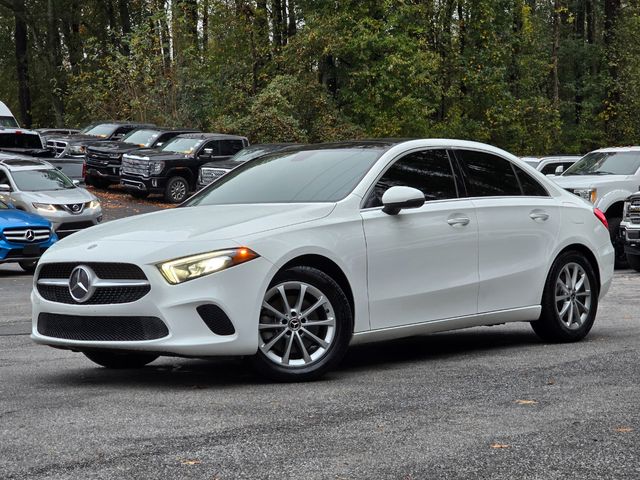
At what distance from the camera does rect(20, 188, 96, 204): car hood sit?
24062 mm

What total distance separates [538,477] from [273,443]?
4.27ft

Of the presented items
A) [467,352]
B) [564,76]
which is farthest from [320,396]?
[564,76]

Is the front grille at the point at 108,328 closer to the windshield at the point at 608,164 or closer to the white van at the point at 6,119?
the windshield at the point at 608,164

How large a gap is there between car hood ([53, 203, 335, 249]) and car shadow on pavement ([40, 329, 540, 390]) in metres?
0.83

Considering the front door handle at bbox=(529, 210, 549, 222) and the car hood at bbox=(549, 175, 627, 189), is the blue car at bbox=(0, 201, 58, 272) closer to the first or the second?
the car hood at bbox=(549, 175, 627, 189)

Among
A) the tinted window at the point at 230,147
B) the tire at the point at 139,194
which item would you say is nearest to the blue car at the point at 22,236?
the tinted window at the point at 230,147

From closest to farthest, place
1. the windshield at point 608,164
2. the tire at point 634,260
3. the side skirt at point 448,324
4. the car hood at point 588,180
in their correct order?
the side skirt at point 448,324 → the tire at point 634,260 → the car hood at point 588,180 → the windshield at point 608,164

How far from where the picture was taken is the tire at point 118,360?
8.51 meters

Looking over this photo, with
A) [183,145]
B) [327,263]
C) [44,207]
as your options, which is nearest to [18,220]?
[44,207]

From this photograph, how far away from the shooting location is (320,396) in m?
7.15

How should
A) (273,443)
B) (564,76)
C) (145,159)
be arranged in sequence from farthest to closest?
1. (564,76)
2. (145,159)
3. (273,443)

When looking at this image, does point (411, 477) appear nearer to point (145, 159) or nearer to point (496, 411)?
point (496, 411)

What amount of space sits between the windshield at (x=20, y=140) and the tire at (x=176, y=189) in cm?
457

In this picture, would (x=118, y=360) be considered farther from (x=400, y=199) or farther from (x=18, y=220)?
(x=18, y=220)
